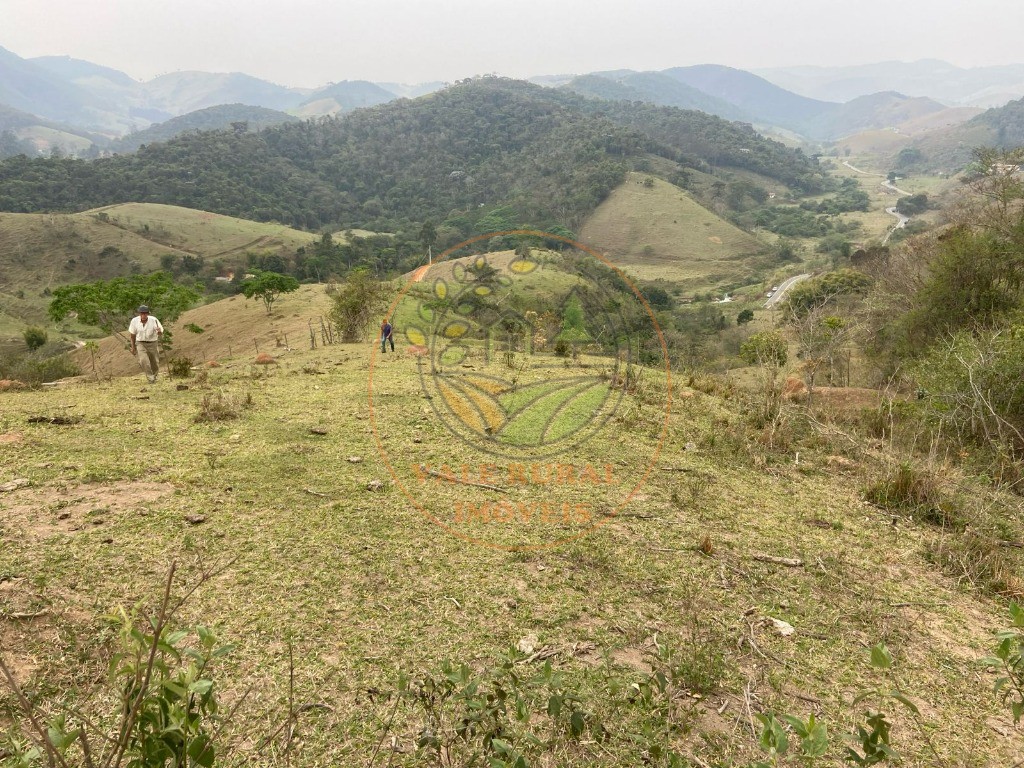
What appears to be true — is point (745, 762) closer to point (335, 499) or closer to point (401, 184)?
point (335, 499)

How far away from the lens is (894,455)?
6.28 m

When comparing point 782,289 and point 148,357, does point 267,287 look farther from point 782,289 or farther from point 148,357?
point 782,289

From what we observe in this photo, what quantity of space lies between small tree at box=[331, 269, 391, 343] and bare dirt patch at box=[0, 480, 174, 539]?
11.1 metres

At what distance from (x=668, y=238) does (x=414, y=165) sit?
204 feet

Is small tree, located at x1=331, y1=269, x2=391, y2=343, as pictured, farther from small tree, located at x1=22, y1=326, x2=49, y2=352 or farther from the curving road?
the curving road

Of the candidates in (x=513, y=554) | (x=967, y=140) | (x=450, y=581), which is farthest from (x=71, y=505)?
(x=967, y=140)

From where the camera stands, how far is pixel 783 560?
443 centimetres

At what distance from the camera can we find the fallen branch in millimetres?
4371

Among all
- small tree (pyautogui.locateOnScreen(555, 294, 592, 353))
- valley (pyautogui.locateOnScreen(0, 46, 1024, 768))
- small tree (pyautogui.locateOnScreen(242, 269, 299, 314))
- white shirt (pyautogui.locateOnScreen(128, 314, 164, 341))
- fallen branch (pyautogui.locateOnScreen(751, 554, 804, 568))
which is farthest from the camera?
small tree (pyautogui.locateOnScreen(242, 269, 299, 314))

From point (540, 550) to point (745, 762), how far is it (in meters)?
2.12

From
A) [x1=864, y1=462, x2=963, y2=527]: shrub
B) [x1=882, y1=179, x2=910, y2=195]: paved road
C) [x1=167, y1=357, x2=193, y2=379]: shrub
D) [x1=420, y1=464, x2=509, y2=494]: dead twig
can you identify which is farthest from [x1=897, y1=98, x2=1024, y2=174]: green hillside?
[x1=167, y1=357, x2=193, y2=379]: shrub

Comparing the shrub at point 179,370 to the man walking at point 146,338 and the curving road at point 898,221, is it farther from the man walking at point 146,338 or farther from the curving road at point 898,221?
the curving road at point 898,221

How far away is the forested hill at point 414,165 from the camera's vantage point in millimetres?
83375

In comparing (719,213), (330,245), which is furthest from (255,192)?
(719,213)
